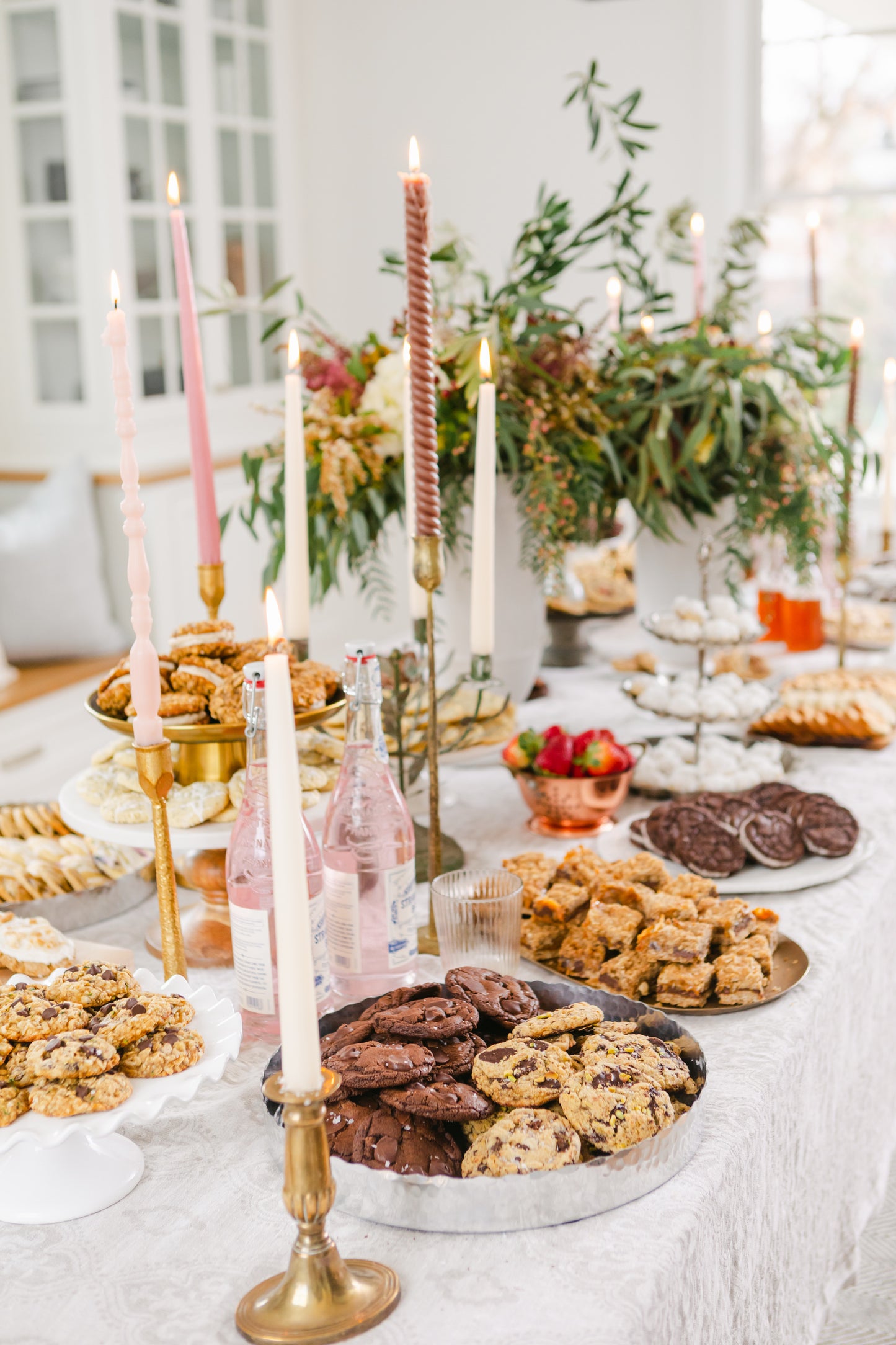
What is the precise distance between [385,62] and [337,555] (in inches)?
119

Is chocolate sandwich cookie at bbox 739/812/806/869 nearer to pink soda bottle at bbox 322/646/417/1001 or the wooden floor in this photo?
pink soda bottle at bbox 322/646/417/1001

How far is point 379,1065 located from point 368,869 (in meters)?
0.22

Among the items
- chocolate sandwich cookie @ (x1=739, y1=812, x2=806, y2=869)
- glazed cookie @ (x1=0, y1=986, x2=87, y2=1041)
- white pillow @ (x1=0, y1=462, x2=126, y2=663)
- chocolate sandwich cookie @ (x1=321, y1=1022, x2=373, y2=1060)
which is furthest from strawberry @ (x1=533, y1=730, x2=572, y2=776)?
white pillow @ (x1=0, y1=462, x2=126, y2=663)

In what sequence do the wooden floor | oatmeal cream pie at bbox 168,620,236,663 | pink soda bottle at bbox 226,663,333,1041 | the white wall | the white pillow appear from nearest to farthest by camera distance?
pink soda bottle at bbox 226,663,333,1041 < oatmeal cream pie at bbox 168,620,236,663 < the wooden floor < the white pillow < the white wall

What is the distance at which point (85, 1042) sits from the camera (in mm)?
696

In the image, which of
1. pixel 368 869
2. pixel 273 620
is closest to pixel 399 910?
pixel 368 869

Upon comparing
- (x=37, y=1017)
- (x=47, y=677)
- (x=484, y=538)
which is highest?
(x=484, y=538)

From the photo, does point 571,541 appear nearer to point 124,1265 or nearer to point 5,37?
point 124,1265

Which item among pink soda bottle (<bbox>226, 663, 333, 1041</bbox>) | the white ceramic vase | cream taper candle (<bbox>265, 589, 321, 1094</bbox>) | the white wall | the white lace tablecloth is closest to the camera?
cream taper candle (<bbox>265, 589, 321, 1094</bbox>)

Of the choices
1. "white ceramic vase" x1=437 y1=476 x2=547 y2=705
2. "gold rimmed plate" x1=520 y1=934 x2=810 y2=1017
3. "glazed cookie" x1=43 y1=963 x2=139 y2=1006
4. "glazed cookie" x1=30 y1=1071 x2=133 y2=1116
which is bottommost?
"gold rimmed plate" x1=520 y1=934 x2=810 y2=1017

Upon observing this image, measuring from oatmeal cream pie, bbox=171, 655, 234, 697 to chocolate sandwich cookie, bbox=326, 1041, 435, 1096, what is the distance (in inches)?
14.7

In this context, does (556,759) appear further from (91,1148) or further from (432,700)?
(91,1148)

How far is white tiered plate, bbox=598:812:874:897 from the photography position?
3.74ft

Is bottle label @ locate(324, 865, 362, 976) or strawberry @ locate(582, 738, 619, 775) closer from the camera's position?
bottle label @ locate(324, 865, 362, 976)
